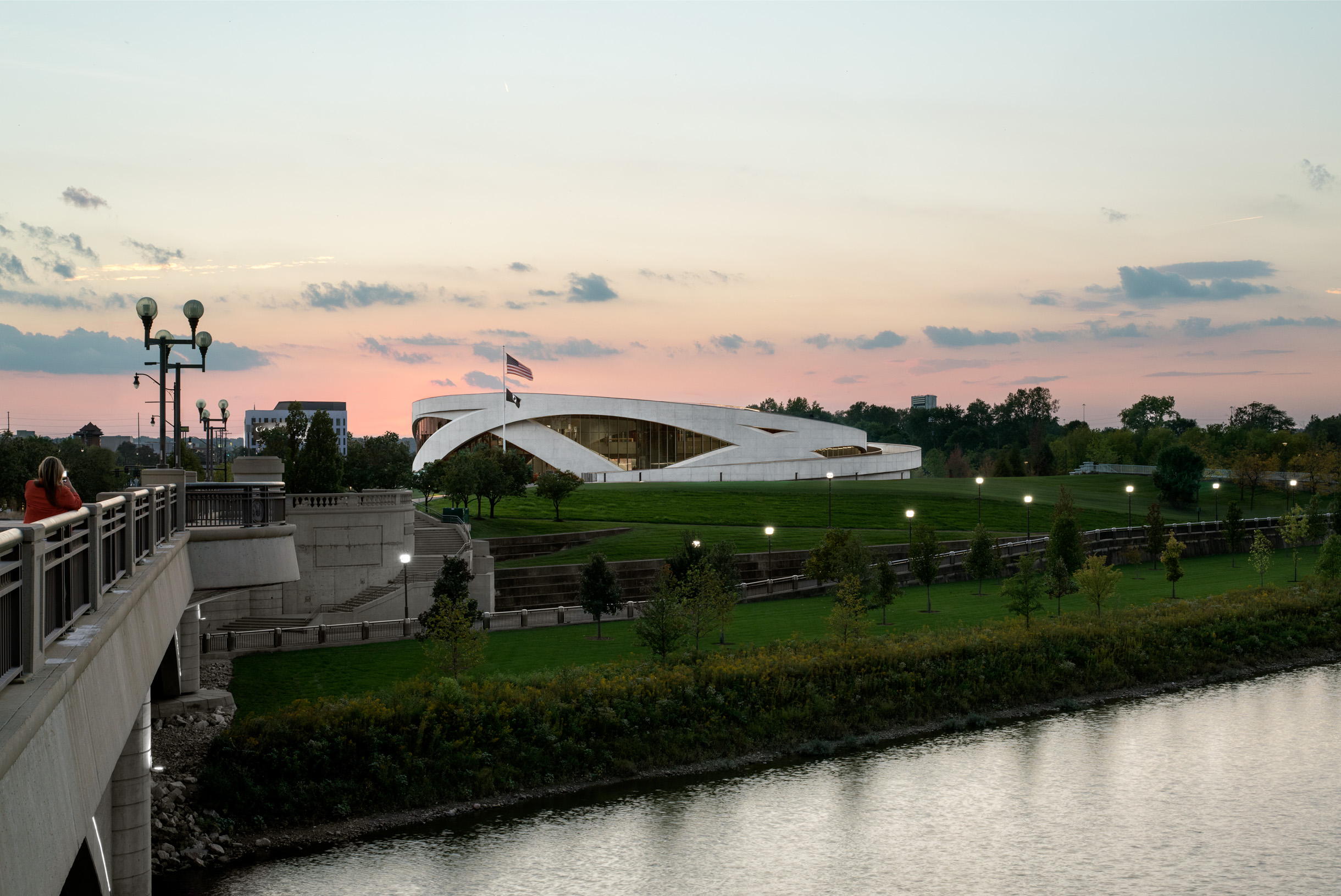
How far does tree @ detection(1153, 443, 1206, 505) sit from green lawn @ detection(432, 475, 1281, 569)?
153 centimetres


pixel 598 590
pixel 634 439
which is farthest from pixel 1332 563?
pixel 634 439

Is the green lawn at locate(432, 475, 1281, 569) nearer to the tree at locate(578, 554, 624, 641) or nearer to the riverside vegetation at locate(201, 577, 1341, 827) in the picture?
the tree at locate(578, 554, 624, 641)

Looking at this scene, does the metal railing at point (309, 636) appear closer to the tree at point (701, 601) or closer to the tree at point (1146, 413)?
the tree at point (701, 601)

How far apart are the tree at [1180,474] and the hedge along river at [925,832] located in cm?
4585

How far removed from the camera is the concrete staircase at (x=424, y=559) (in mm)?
31906

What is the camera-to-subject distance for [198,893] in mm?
16984

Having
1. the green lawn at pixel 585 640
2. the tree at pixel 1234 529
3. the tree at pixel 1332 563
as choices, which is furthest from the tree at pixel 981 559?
the tree at pixel 1234 529

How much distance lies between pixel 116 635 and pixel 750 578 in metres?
36.7

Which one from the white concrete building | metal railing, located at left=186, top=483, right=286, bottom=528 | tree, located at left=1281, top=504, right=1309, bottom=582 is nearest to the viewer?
metal railing, located at left=186, top=483, right=286, bottom=528

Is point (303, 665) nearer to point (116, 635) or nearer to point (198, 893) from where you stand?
point (198, 893)

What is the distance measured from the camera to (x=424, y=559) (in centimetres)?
3441

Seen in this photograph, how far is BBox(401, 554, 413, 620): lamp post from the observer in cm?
2936

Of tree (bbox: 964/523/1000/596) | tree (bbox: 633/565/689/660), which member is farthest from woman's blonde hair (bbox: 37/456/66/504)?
tree (bbox: 964/523/1000/596)

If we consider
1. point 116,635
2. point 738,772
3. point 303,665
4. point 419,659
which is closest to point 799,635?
point 738,772
